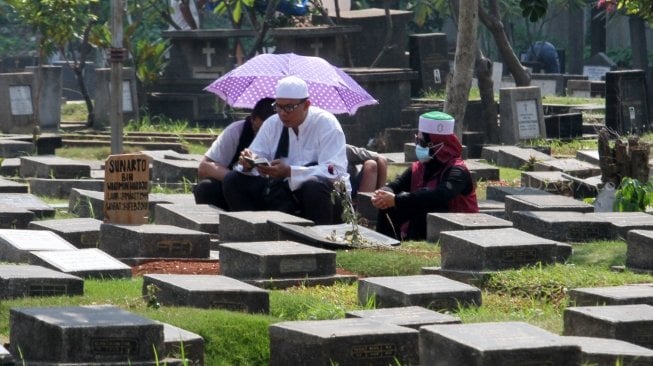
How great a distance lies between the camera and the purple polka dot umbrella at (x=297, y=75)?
13.5 metres

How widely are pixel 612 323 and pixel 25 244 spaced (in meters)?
3.91

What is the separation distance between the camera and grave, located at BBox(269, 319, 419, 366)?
622cm

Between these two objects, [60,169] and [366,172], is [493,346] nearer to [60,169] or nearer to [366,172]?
[366,172]

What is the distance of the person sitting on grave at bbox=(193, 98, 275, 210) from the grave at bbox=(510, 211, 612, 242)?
2.45 metres

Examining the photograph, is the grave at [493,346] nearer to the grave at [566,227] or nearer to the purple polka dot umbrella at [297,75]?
the grave at [566,227]

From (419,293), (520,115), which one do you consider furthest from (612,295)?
(520,115)

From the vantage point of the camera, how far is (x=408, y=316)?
6.89 meters

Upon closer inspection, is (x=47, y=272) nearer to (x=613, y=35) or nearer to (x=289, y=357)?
(x=289, y=357)

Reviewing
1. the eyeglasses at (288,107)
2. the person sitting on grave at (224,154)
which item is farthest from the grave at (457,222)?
the person sitting on grave at (224,154)

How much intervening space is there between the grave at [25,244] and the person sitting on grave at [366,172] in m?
3.10

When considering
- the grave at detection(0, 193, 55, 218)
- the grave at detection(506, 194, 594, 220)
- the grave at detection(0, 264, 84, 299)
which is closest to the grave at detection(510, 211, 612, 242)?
the grave at detection(506, 194, 594, 220)

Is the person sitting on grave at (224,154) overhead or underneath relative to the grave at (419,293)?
overhead

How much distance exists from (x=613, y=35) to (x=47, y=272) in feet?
138

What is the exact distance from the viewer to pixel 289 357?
642 cm
